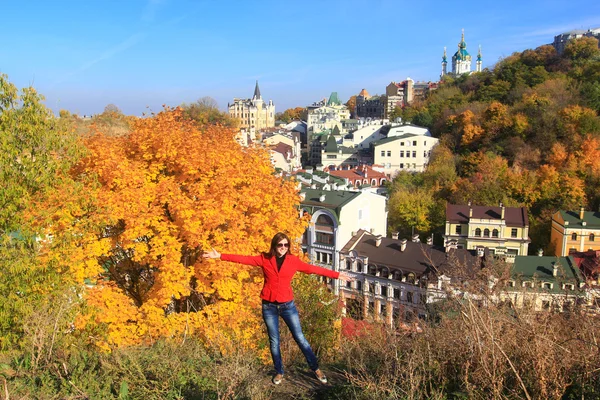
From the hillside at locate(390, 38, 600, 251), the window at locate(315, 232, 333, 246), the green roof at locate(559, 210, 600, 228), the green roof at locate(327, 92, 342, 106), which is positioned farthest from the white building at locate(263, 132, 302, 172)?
the green roof at locate(327, 92, 342, 106)

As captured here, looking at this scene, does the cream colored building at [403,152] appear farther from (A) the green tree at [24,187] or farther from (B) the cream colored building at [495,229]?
(A) the green tree at [24,187]

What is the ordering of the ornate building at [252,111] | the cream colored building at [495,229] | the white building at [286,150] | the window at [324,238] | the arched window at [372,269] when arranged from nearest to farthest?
the arched window at [372,269] < the window at [324,238] < the cream colored building at [495,229] < the white building at [286,150] < the ornate building at [252,111]

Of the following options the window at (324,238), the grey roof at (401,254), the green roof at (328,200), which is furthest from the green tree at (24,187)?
the window at (324,238)

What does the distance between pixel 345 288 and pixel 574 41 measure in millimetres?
54455

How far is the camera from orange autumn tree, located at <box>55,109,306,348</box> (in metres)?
8.49

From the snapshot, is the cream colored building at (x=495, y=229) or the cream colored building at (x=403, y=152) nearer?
the cream colored building at (x=495, y=229)

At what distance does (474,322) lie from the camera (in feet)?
14.5

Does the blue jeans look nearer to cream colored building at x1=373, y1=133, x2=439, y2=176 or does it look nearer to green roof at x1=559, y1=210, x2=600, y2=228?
green roof at x1=559, y1=210, x2=600, y2=228

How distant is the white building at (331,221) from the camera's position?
25734mm

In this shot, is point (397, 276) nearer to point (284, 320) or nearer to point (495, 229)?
point (495, 229)

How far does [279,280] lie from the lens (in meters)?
5.11

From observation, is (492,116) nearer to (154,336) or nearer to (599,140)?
(599,140)

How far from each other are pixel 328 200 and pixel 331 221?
1328 mm

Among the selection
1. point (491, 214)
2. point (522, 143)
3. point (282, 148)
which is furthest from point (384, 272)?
point (282, 148)
